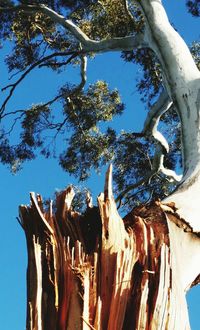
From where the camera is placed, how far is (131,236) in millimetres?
2465

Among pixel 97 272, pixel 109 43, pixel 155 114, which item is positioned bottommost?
pixel 97 272

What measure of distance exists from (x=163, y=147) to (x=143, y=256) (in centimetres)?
580

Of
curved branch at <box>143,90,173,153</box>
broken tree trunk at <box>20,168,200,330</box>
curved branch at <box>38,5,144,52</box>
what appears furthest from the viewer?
curved branch at <box>143,90,173,153</box>

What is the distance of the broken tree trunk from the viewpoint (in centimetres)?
214

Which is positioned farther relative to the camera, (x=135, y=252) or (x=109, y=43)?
(x=109, y=43)

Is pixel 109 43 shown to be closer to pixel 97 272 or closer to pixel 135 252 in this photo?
pixel 135 252

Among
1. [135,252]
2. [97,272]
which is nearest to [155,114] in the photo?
[135,252]

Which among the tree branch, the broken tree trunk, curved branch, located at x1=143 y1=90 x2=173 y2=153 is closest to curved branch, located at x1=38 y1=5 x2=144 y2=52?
the tree branch

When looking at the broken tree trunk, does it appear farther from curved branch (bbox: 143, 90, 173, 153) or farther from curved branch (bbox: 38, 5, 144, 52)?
curved branch (bbox: 143, 90, 173, 153)

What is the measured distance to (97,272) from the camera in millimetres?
2246

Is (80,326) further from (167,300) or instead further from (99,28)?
(99,28)

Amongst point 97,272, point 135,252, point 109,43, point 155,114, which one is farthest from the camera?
point 155,114

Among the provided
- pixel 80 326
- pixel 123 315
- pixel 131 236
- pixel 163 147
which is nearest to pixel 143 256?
pixel 131 236

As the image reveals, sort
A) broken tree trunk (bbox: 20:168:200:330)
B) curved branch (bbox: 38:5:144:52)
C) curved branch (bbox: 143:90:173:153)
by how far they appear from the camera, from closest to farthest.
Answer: broken tree trunk (bbox: 20:168:200:330)
curved branch (bbox: 38:5:144:52)
curved branch (bbox: 143:90:173:153)
